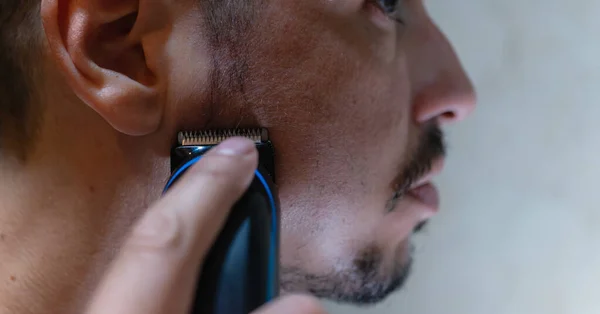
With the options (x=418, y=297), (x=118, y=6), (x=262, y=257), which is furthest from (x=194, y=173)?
(x=418, y=297)

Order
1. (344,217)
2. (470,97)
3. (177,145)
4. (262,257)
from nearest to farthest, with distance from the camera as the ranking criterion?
(262,257)
(177,145)
(344,217)
(470,97)

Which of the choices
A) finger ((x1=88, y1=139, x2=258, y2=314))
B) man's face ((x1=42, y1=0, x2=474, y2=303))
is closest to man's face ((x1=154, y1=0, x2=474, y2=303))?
man's face ((x1=42, y1=0, x2=474, y2=303))

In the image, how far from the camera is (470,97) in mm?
782

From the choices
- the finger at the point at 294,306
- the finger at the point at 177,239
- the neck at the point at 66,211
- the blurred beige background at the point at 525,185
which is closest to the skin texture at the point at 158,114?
the neck at the point at 66,211

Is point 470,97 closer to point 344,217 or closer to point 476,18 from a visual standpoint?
point 344,217

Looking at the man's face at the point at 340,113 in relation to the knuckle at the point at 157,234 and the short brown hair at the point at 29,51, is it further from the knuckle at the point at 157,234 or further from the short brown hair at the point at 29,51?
the knuckle at the point at 157,234

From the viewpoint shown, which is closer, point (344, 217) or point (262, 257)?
point (262, 257)

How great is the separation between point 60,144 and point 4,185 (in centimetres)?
8

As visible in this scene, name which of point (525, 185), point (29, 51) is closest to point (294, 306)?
point (29, 51)

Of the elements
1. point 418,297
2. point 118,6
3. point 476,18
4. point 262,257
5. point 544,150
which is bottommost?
point 418,297

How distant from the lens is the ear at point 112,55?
1.78 ft

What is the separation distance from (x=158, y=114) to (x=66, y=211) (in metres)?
0.13

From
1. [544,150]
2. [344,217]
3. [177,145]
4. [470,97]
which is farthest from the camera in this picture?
[544,150]

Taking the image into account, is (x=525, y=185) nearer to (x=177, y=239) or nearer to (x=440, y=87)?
(x=440, y=87)
